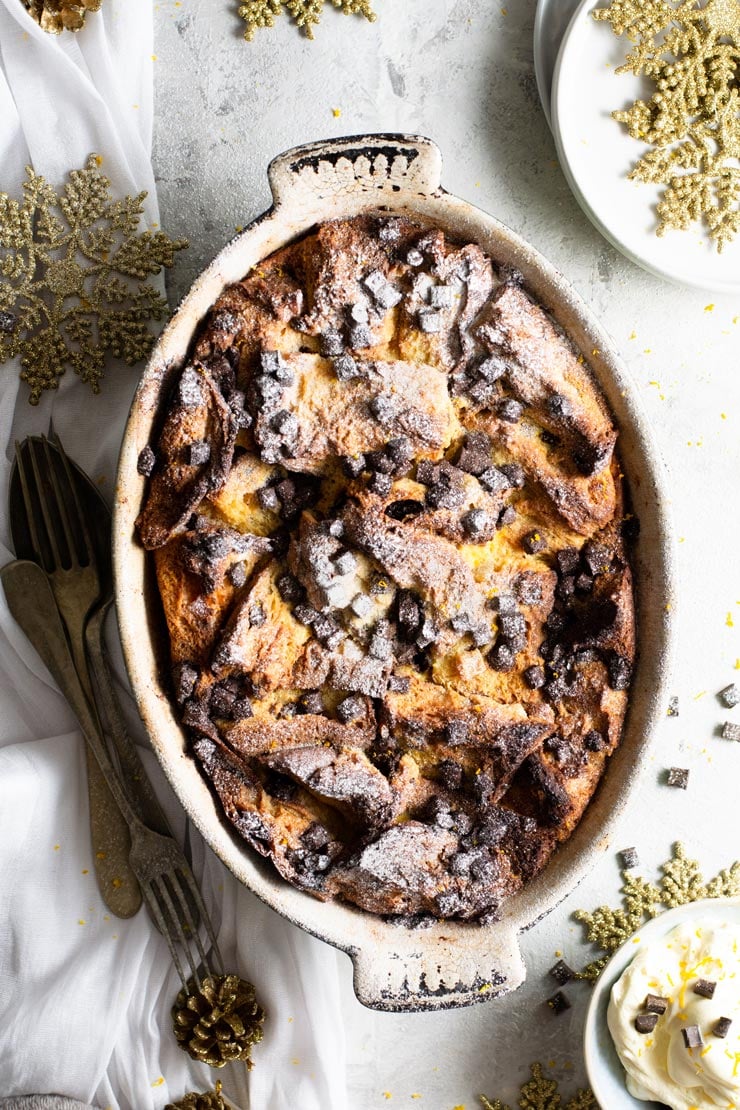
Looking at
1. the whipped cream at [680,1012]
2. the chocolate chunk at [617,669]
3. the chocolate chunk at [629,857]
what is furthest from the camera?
the chocolate chunk at [629,857]

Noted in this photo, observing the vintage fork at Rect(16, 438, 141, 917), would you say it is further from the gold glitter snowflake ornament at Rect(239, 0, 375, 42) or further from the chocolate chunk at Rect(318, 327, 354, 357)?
the gold glitter snowflake ornament at Rect(239, 0, 375, 42)

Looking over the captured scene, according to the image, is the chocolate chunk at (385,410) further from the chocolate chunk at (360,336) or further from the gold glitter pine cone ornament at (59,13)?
the gold glitter pine cone ornament at (59,13)

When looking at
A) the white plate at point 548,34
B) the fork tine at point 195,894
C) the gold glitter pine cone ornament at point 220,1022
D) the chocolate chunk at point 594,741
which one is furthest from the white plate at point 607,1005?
the white plate at point 548,34

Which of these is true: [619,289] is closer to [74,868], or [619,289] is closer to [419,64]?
[419,64]

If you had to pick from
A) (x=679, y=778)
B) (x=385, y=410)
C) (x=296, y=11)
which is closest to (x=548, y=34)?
(x=296, y=11)

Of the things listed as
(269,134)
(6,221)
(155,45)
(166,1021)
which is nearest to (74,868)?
(166,1021)

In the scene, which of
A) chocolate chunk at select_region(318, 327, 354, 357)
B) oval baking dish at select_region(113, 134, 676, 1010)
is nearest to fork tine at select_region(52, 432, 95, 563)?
oval baking dish at select_region(113, 134, 676, 1010)
